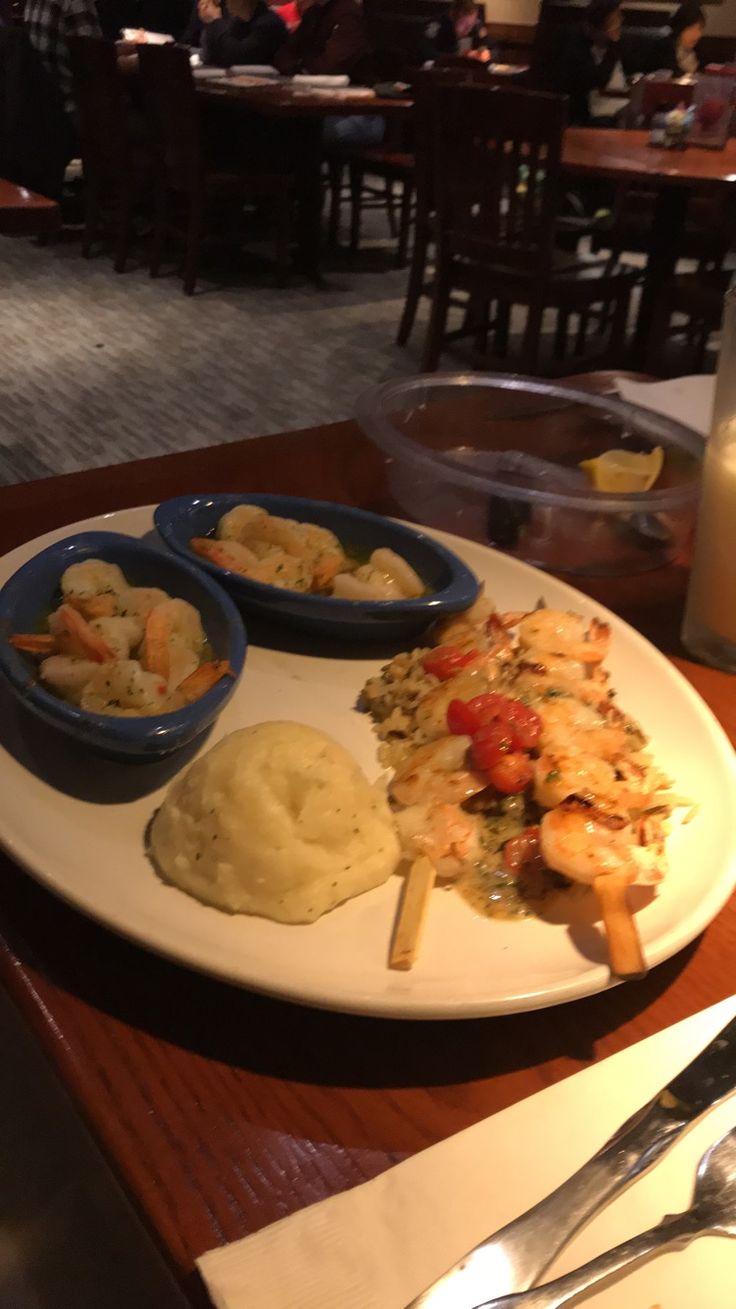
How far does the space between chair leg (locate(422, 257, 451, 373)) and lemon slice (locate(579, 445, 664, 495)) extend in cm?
293

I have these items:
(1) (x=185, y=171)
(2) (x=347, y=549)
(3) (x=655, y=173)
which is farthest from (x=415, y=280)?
(2) (x=347, y=549)

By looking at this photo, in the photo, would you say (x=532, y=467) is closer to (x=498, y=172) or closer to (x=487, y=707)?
(x=487, y=707)

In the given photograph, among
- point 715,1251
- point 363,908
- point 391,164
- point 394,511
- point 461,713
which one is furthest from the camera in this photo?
point 391,164

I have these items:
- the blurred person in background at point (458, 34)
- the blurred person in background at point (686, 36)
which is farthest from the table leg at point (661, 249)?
the blurred person in background at point (458, 34)

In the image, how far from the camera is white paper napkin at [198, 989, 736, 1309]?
458 mm

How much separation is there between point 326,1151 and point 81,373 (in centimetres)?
417

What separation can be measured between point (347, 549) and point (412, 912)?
0.54 m

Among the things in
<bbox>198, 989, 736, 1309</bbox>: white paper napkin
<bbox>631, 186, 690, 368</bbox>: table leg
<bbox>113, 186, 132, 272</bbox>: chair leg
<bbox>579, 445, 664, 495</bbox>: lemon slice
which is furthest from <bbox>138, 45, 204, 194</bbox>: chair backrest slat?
<bbox>198, 989, 736, 1309</bbox>: white paper napkin

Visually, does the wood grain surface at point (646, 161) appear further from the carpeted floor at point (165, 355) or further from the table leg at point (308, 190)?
the table leg at point (308, 190)

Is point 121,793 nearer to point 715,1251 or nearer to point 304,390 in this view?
point 715,1251

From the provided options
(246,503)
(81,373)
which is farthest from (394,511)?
(81,373)

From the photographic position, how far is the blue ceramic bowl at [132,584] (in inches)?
27.8

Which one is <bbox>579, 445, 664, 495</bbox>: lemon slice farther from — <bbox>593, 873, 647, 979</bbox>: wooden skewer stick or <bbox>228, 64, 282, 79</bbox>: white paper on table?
<bbox>228, 64, 282, 79</bbox>: white paper on table

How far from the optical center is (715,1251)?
49 cm
